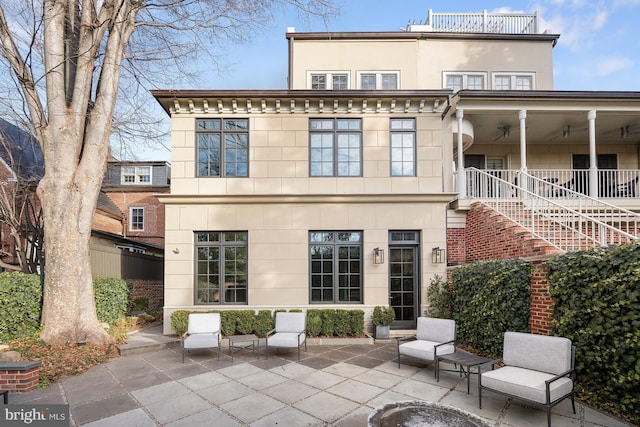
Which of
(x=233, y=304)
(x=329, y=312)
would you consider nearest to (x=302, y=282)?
(x=329, y=312)

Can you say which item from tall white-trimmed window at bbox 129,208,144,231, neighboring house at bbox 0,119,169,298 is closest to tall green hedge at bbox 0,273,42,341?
neighboring house at bbox 0,119,169,298

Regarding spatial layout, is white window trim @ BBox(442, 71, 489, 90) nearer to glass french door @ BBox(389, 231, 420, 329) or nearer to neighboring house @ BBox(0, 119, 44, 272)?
glass french door @ BBox(389, 231, 420, 329)

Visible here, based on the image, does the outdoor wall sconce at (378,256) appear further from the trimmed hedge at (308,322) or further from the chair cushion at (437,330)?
the chair cushion at (437,330)

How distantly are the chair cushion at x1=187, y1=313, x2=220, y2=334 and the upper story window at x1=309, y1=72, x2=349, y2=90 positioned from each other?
944 centimetres

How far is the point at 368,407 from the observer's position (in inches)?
173

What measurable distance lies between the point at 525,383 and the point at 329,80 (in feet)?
37.9

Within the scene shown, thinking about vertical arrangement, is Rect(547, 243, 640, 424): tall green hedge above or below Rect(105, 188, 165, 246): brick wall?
below

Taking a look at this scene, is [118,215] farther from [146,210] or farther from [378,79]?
[378,79]

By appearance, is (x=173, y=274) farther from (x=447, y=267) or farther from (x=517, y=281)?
(x=517, y=281)

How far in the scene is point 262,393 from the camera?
16.0ft

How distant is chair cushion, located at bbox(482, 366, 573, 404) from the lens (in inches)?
153

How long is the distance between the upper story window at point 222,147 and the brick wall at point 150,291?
5.72 m

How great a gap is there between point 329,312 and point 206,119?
247 inches

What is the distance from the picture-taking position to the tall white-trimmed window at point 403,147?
9133mm
